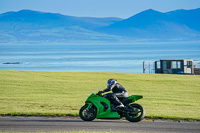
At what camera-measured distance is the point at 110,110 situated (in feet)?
40.7

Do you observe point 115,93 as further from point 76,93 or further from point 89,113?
point 76,93

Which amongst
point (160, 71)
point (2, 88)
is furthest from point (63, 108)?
point (160, 71)

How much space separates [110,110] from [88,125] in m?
0.96

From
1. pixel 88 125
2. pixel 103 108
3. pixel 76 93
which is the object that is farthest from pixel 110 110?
pixel 76 93

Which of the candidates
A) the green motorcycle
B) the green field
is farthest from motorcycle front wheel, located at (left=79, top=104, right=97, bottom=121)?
the green field

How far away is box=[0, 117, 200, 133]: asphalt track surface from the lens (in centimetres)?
1105

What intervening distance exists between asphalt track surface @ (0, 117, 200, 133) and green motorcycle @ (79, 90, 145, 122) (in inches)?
8.0

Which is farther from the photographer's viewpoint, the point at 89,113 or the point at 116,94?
the point at 89,113

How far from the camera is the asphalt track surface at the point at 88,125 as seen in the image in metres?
11.1

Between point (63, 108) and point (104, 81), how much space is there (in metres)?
11.4

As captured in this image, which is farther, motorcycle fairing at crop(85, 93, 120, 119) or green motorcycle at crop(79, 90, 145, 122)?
motorcycle fairing at crop(85, 93, 120, 119)

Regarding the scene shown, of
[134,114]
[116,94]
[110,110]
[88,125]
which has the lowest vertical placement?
[88,125]

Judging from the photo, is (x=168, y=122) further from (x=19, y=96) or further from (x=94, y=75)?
(x=94, y=75)

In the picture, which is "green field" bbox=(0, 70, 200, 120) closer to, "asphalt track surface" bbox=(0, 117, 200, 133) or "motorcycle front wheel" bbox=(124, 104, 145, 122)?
"asphalt track surface" bbox=(0, 117, 200, 133)
